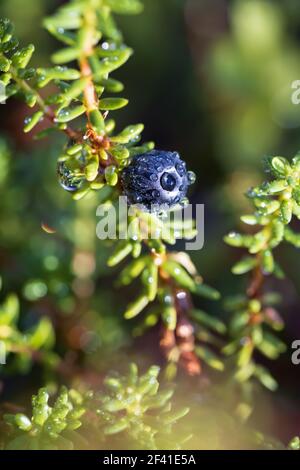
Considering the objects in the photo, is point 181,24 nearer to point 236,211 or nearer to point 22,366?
point 236,211

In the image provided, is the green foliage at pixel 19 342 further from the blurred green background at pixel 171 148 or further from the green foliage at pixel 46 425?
the green foliage at pixel 46 425

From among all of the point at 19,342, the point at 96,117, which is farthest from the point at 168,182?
the point at 19,342

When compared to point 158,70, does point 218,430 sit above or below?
below

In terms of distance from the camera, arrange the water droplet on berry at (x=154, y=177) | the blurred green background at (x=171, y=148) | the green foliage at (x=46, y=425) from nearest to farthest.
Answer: the water droplet on berry at (x=154, y=177)
the green foliage at (x=46, y=425)
the blurred green background at (x=171, y=148)

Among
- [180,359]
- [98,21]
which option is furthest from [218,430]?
[98,21]

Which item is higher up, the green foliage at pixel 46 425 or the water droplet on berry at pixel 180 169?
the water droplet on berry at pixel 180 169

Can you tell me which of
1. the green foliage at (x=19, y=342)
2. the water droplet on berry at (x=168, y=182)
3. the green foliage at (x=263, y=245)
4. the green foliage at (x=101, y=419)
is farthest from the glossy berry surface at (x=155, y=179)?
the green foliage at (x=19, y=342)

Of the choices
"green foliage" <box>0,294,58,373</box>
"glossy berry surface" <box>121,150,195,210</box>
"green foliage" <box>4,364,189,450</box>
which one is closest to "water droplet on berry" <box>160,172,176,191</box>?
"glossy berry surface" <box>121,150,195,210</box>
